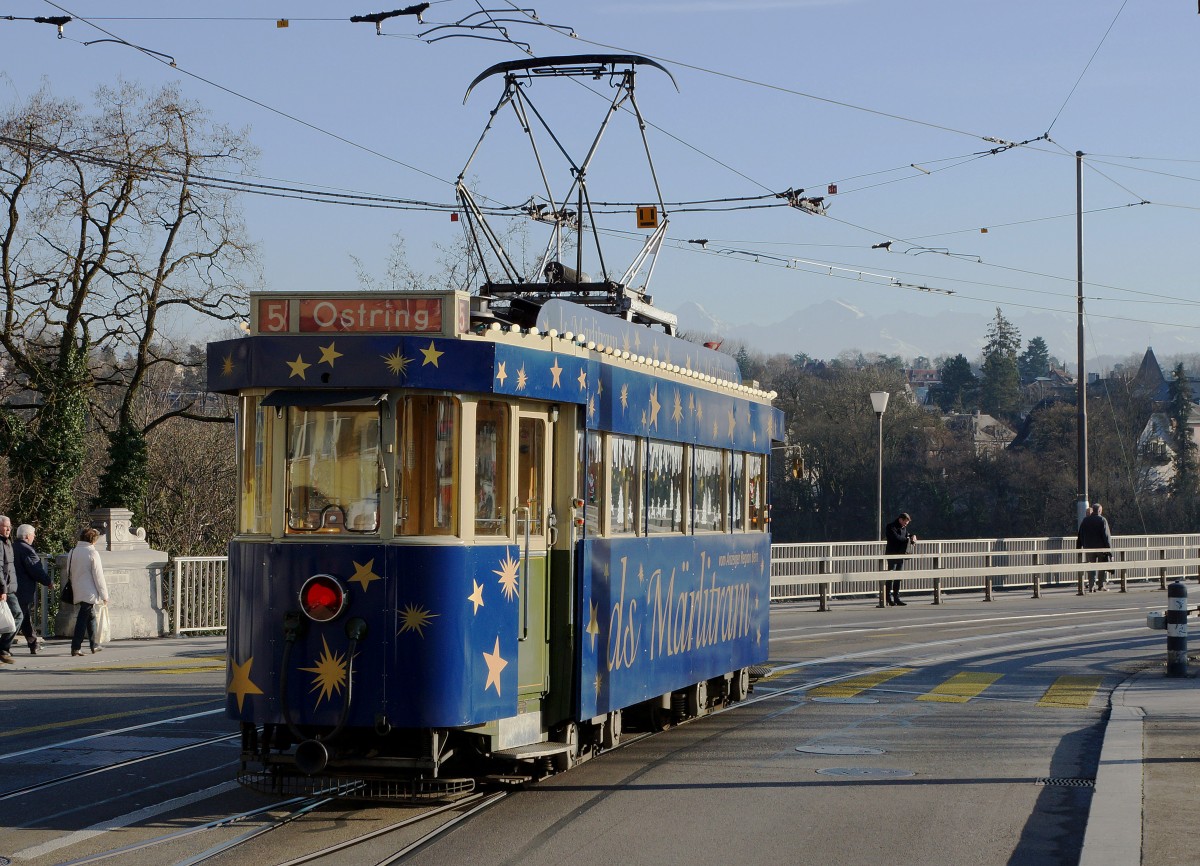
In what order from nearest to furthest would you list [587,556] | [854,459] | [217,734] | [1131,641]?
[587,556]
[217,734]
[1131,641]
[854,459]

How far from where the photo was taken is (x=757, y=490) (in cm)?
1541

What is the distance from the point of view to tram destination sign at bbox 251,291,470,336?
9344 mm

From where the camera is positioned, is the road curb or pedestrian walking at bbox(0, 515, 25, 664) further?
pedestrian walking at bbox(0, 515, 25, 664)

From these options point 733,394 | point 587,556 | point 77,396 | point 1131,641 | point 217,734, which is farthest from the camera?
point 77,396

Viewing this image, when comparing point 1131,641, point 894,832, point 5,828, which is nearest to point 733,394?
point 894,832

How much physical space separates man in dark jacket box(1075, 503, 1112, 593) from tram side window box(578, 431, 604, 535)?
28.1m

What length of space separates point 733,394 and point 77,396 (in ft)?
90.6

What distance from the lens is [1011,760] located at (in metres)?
11.7

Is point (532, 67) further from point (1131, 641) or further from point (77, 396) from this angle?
point (77, 396)

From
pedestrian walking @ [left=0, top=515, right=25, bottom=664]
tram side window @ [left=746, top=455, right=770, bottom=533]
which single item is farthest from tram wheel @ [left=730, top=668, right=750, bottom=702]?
pedestrian walking @ [left=0, top=515, right=25, bottom=664]

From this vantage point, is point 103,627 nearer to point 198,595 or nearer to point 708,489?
point 198,595

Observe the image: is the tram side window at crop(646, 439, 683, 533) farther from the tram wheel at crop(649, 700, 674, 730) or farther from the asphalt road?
the asphalt road

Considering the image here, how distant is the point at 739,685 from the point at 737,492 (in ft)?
6.39

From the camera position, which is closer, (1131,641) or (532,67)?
(532,67)
